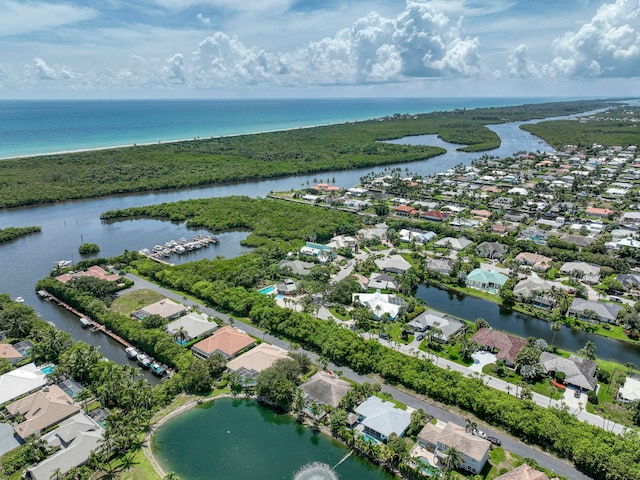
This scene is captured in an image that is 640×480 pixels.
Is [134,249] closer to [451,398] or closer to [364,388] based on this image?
[364,388]

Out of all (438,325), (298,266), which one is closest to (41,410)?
(298,266)

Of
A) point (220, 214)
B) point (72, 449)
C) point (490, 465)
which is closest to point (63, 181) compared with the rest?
point (220, 214)

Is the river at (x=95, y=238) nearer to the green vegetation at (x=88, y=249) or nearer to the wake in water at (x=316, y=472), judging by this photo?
the green vegetation at (x=88, y=249)

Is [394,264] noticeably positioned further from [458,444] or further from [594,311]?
[458,444]

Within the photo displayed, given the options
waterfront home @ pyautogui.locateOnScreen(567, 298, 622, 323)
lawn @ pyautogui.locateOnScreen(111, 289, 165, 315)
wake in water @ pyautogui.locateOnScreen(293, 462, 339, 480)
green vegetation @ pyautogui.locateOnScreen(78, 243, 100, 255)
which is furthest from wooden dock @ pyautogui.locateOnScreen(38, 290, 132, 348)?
waterfront home @ pyautogui.locateOnScreen(567, 298, 622, 323)

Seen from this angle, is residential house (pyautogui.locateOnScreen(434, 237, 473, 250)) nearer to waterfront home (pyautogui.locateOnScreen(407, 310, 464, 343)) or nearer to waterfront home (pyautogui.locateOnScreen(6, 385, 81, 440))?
waterfront home (pyautogui.locateOnScreen(407, 310, 464, 343))
